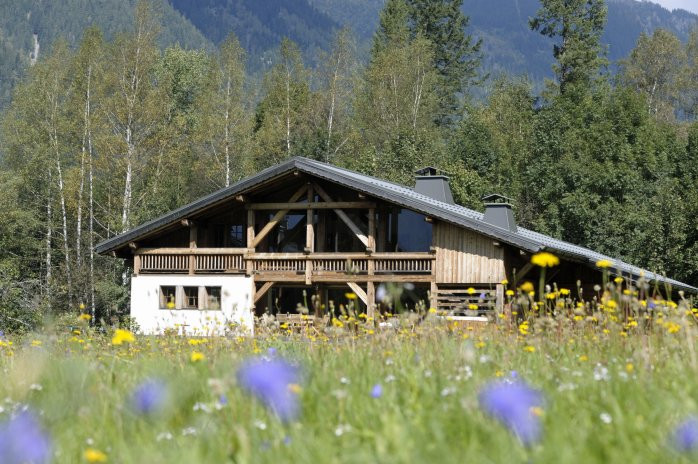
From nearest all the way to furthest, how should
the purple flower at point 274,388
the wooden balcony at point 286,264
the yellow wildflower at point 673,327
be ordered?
the purple flower at point 274,388
the yellow wildflower at point 673,327
the wooden balcony at point 286,264

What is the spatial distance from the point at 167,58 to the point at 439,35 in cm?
1529

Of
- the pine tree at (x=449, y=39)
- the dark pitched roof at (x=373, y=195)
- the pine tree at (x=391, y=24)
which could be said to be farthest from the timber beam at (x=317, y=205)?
the pine tree at (x=449, y=39)

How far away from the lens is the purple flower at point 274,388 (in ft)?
10.6

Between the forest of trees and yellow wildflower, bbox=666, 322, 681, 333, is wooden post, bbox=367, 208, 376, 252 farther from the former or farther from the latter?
yellow wildflower, bbox=666, 322, 681, 333

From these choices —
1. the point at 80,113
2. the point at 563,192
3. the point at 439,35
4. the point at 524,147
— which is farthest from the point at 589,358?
the point at 439,35

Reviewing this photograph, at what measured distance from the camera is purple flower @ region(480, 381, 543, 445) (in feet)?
9.50

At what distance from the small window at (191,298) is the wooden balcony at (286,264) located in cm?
56

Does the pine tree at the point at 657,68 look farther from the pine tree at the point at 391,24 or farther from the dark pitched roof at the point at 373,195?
the dark pitched roof at the point at 373,195

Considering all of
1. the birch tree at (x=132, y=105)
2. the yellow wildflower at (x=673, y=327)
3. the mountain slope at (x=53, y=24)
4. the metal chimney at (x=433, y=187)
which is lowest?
the yellow wildflower at (x=673, y=327)

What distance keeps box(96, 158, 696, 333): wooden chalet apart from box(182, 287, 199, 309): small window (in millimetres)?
38


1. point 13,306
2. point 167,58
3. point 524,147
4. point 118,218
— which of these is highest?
point 167,58

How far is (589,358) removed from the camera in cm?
484

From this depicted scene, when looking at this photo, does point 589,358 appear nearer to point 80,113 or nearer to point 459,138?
point 80,113

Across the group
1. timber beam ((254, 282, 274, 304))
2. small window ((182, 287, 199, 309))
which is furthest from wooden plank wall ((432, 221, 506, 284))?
small window ((182, 287, 199, 309))
